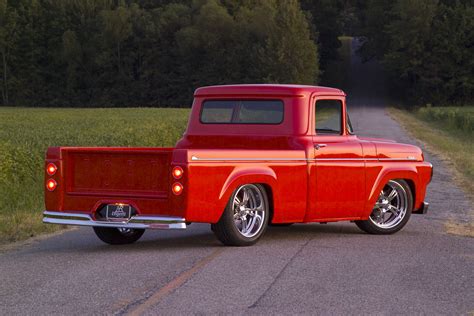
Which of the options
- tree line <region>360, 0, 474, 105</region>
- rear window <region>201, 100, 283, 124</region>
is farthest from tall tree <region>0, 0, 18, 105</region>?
rear window <region>201, 100, 283, 124</region>

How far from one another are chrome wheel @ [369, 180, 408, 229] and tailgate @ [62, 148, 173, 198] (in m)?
3.01

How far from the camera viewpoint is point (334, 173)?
11383mm

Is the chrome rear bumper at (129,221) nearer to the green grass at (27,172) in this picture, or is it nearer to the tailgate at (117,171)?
the tailgate at (117,171)

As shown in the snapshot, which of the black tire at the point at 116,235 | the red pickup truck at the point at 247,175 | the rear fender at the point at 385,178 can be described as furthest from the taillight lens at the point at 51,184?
the rear fender at the point at 385,178

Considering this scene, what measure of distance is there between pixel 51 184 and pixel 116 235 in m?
1.06

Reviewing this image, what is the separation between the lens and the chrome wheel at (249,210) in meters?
10.7

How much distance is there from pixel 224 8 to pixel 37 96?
2081 cm

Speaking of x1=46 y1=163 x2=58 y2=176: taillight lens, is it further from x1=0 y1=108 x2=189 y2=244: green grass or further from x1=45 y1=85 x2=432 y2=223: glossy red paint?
x1=0 y1=108 x2=189 y2=244: green grass

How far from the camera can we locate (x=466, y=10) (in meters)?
91.9

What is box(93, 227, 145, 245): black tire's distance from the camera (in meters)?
11.3

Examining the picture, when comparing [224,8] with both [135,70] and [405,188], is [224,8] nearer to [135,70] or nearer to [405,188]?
[135,70]

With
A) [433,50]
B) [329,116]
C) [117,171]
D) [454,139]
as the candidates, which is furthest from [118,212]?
[433,50]

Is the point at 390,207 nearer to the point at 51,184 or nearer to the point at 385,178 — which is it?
the point at 385,178

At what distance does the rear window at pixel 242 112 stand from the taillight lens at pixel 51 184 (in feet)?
7.55
